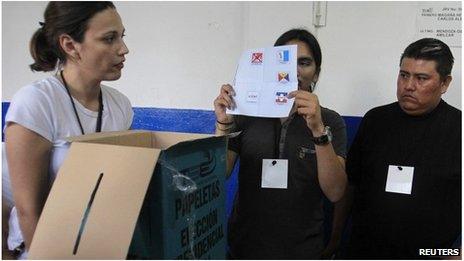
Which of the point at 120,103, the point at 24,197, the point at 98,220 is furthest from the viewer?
the point at 120,103

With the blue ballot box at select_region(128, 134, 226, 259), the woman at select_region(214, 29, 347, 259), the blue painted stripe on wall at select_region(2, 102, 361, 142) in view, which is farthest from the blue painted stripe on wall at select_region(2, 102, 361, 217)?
the blue ballot box at select_region(128, 134, 226, 259)

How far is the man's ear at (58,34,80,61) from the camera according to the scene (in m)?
1.02

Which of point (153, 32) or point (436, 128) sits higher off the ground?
point (153, 32)

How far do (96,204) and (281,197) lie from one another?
705mm

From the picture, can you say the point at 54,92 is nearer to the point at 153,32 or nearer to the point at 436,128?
the point at 153,32

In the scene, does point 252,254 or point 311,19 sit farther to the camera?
point 311,19

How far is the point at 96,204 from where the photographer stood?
754mm

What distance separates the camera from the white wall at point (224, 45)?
1.66 meters

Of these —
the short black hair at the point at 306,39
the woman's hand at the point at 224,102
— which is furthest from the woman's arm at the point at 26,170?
the short black hair at the point at 306,39

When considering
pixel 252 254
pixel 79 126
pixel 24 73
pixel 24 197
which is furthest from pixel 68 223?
pixel 24 73

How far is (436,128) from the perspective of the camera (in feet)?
4.58

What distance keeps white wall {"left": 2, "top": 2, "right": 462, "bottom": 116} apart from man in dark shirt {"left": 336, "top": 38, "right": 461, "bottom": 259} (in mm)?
249

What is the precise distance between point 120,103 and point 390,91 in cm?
122

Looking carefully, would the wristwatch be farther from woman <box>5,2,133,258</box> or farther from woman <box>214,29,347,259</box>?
woman <box>5,2,133,258</box>
